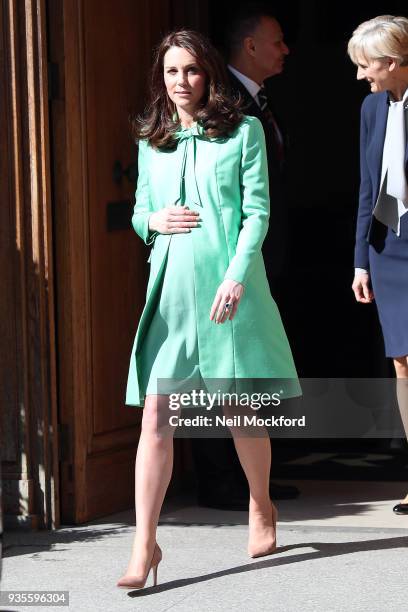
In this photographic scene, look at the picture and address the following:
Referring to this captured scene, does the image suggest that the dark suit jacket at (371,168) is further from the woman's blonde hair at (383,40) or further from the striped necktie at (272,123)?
the striped necktie at (272,123)

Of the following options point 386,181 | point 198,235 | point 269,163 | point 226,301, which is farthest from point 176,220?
point 269,163

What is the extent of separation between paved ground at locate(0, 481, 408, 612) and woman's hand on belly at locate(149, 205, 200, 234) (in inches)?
46.0

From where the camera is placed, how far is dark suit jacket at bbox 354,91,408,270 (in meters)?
5.23

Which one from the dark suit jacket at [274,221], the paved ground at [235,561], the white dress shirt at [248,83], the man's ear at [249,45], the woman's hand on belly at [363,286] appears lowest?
the paved ground at [235,561]

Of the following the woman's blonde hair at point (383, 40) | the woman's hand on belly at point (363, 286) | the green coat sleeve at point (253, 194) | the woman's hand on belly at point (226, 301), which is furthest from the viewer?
the woman's hand on belly at point (363, 286)

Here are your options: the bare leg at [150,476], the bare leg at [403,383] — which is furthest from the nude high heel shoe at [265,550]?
the bare leg at [403,383]

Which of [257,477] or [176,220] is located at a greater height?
[176,220]

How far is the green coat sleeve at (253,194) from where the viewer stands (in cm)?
448

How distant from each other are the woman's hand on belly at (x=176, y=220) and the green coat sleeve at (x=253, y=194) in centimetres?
17

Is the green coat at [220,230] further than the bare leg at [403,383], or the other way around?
the bare leg at [403,383]

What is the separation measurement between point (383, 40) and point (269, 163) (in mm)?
998

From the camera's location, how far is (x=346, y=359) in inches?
336

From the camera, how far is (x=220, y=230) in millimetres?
4578

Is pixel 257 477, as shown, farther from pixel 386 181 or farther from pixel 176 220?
pixel 386 181
